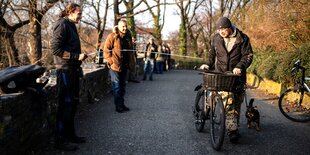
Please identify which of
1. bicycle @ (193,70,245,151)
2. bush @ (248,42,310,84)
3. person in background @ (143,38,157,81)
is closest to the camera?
bicycle @ (193,70,245,151)

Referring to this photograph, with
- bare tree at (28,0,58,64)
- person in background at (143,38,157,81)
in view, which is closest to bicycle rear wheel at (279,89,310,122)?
person in background at (143,38,157,81)

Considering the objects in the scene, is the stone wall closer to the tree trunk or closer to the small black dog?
the small black dog

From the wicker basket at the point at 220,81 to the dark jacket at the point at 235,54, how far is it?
39cm

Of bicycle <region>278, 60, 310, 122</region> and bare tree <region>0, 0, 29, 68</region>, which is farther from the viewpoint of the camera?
bare tree <region>0, 0, 29, 68</region>

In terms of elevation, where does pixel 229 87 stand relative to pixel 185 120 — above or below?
above

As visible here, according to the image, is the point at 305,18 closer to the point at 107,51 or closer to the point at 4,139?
the point at 107,51

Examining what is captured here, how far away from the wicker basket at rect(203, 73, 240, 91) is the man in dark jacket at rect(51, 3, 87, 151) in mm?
1787

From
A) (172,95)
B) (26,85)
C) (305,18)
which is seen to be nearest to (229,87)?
(26,85)

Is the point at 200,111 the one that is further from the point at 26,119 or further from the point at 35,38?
the point at 35,38

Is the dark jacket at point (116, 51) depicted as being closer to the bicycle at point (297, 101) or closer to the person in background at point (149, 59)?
the bicycle at point (297, 101)

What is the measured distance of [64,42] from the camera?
492 centimetres

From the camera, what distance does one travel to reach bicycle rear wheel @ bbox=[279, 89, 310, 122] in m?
7.61

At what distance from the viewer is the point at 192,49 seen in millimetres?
44812

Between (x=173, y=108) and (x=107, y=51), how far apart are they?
7.12ft
